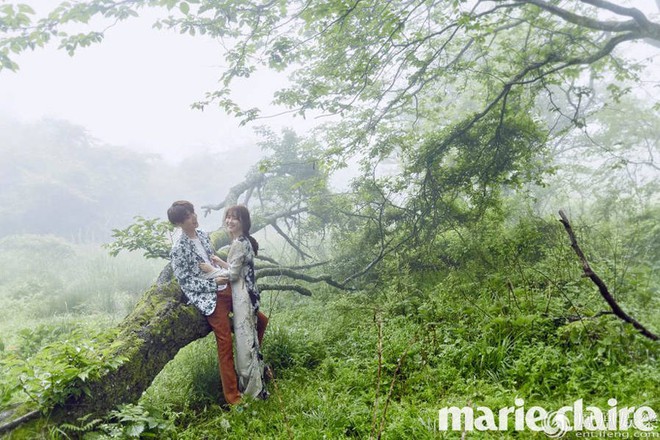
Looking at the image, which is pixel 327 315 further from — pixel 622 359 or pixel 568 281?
pixel 622 359

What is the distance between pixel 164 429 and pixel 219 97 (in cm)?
429

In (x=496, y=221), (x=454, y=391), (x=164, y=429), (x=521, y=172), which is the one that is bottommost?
(x=164, y=429)

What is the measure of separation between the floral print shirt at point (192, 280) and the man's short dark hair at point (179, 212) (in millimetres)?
243

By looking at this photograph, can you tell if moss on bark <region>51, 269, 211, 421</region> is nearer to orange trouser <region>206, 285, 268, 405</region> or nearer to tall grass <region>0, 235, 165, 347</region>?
orange trouser <region>206, 285, 268, 405</region>

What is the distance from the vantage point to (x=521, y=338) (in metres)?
3.52

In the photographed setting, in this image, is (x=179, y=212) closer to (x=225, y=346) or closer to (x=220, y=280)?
(x=220, y=280)

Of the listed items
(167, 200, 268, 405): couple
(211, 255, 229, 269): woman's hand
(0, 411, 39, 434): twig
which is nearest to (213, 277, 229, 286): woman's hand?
(167, 200, 268, 405): couple

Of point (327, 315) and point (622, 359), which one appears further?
point (327, 315)

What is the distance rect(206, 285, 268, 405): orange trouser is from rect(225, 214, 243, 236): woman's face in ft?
2.09

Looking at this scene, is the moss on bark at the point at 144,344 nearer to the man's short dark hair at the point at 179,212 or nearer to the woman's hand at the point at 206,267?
the woman's hand at the point at 206,267

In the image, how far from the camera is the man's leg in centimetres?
384

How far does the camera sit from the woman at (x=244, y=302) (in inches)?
154

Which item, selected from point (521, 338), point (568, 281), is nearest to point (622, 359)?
point (521, 338)

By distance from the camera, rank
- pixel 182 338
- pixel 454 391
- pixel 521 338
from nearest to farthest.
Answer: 1. pixel 454 391
2. pixel 521 338
3. pixel 182 338
